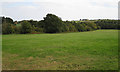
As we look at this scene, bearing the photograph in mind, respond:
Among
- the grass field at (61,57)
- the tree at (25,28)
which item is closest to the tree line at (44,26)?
the tree at (25,28)

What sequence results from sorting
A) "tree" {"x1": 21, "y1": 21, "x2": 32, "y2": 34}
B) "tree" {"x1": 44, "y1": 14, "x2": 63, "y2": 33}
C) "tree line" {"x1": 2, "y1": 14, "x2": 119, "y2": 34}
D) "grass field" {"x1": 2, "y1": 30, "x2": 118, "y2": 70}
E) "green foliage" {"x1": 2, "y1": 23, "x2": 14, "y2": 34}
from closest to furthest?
"grass field" {"x1": 2, "y1": 30, "x2": 118, "y2": 70} < "green foliage" {"x1": 2, "y1": 23, "x2": 14, "y2": 34} < "tree" {"x1": 21, "y1": 21, "x2": 32, "y2": 34} < "tree line" {"x1": 2, "y1": 14, "x2": 119, "y2": 34} < "tree" {"x1": 44, "y1": 14, "x2": 63, "y2": 33}

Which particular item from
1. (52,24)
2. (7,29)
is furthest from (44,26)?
(7,29)

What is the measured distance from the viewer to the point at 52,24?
5103 centimetres

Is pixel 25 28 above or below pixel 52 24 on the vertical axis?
below

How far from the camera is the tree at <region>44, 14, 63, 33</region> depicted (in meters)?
50.9

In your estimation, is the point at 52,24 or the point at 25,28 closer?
the point at 25,28

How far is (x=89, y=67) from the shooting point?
7.41 meters

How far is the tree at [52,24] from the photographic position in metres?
50.9

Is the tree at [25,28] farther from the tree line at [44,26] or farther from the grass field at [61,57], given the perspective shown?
the grass field at [61,57]

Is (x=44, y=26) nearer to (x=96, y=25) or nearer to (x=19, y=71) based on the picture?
(x=96, y=25)

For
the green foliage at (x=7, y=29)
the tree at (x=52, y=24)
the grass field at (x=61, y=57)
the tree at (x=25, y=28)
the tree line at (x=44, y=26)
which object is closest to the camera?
the grass field at (x=61, y=57)

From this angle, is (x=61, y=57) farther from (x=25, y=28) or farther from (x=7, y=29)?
(x=7, y=29)

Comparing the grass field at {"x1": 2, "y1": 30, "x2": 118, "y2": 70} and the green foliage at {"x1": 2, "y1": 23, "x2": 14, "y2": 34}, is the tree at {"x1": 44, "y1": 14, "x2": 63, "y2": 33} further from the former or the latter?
the grass field at {"x1": 2, "y1": 30, "x2": 118, "y2": 70}

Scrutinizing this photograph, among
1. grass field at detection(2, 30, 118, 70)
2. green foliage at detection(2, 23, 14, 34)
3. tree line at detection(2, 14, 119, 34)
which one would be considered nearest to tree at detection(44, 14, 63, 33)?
tree line at detection(2, 14, 119, 34)
